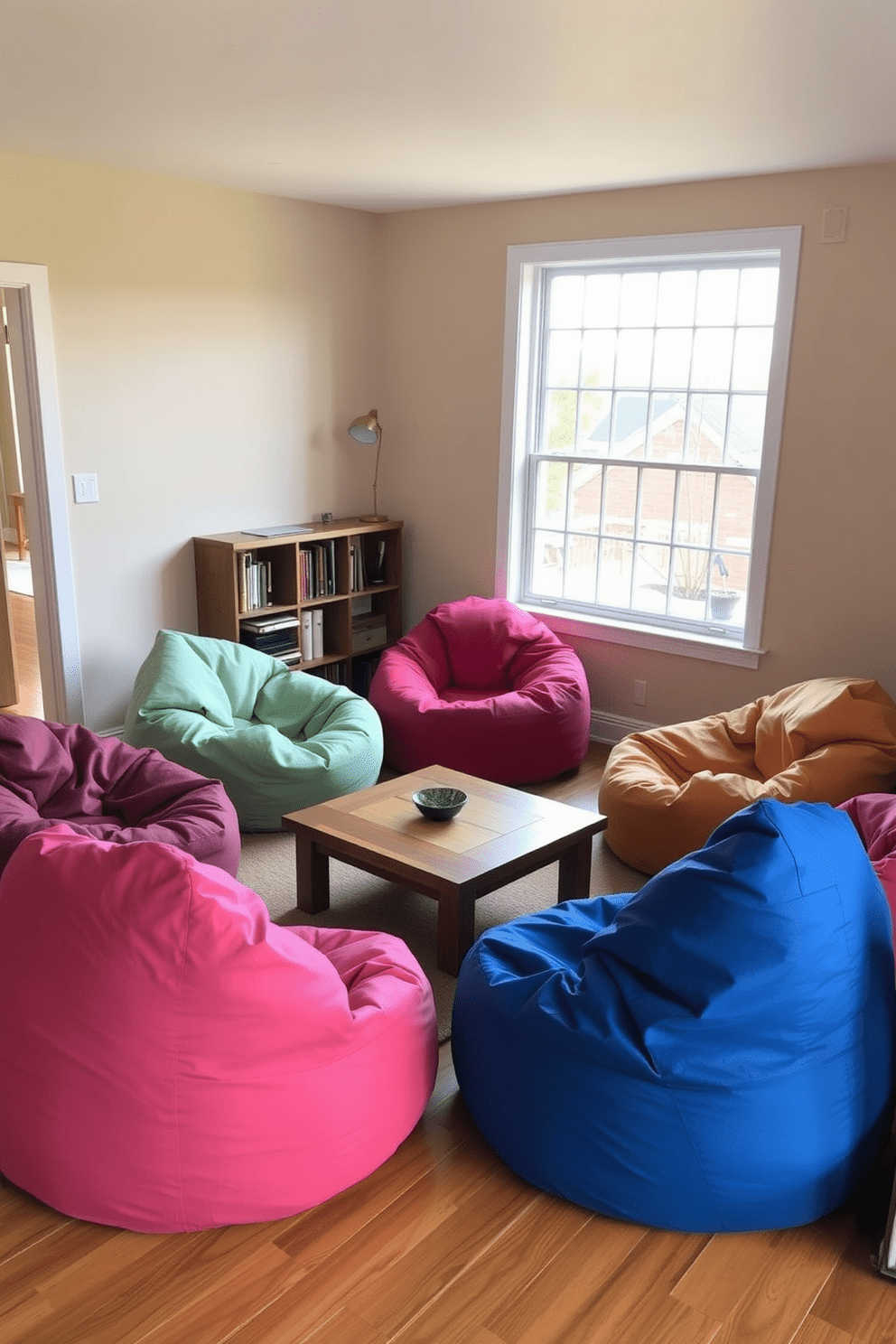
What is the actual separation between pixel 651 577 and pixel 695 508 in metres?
0.41

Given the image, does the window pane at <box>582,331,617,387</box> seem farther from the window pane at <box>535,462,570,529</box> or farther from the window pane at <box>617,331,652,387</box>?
the window pane at <box>535,462,570,529</box>

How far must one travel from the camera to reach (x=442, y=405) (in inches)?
229

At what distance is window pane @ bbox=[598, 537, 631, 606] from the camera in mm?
5398

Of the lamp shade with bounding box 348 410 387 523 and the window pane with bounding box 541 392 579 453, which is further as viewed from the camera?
the lamp shade with bounding box 348 410 387 523

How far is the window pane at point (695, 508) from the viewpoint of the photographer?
5.05 meters

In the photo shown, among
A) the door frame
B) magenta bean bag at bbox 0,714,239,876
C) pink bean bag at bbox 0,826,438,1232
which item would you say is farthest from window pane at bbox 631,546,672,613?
pink bean bag at bbox 0,826,438,1232

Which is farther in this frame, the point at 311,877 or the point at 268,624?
the point at 268,624

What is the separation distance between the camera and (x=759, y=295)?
475cm

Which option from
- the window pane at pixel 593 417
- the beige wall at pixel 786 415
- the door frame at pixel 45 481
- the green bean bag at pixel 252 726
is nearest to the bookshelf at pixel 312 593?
the beige wall at pixel 786 415

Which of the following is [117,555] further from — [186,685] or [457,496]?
[457,496]

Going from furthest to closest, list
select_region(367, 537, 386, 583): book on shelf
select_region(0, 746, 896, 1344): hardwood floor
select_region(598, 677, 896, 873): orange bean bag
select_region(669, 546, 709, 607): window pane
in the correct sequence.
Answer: select_region(367, 537, 386, 583): book on shelf
select_region(669, 546, 709, 607): window pane
select_region(598, 677, 896, 873): orange bean bag
select_region(0, 746, 896, 1344): hardwood floor

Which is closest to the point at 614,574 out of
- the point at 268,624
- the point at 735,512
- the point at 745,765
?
the point at 735,512

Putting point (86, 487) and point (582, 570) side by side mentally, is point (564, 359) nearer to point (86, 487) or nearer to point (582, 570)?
point (582, 570)

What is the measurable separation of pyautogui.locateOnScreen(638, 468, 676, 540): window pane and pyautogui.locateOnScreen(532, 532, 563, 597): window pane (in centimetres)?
51
